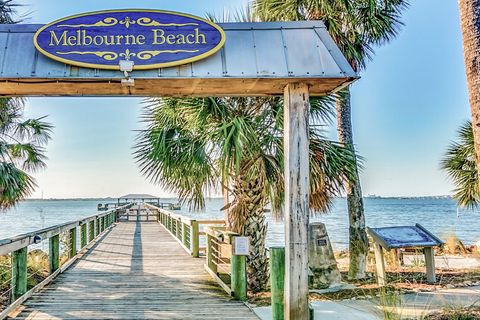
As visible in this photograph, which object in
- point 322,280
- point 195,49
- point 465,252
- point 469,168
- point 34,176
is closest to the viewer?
point 195,49

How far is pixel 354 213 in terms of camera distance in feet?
30.9

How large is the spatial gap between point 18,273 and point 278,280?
3.37 m

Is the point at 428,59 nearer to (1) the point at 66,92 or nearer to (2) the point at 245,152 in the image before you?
(2) the point at 245,152

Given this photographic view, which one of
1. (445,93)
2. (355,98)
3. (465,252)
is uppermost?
(445,93)

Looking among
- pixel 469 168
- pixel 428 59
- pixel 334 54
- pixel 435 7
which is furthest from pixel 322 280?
pixel 428 59

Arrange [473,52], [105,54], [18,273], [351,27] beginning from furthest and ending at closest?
[351,27] < [18,273] < [473,52] < [105,54]

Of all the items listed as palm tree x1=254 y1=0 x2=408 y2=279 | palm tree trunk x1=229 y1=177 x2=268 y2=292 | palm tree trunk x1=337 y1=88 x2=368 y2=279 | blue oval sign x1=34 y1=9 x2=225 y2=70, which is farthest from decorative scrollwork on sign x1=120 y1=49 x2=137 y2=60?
Result: palm tree trunk x1=337 y1=88 x2=368 y2=279

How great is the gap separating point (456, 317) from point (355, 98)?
717cm

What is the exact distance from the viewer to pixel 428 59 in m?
18.9

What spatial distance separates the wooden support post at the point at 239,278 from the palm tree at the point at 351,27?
327 cm

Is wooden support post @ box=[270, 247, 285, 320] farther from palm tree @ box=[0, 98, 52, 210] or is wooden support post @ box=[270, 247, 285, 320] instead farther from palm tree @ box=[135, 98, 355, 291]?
palm tree @ box=[0, 98, 52, 210]

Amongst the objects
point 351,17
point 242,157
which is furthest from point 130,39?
point 351,17

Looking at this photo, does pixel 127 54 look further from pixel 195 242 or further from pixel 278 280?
pixel 195 242

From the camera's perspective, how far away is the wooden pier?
5637mm
